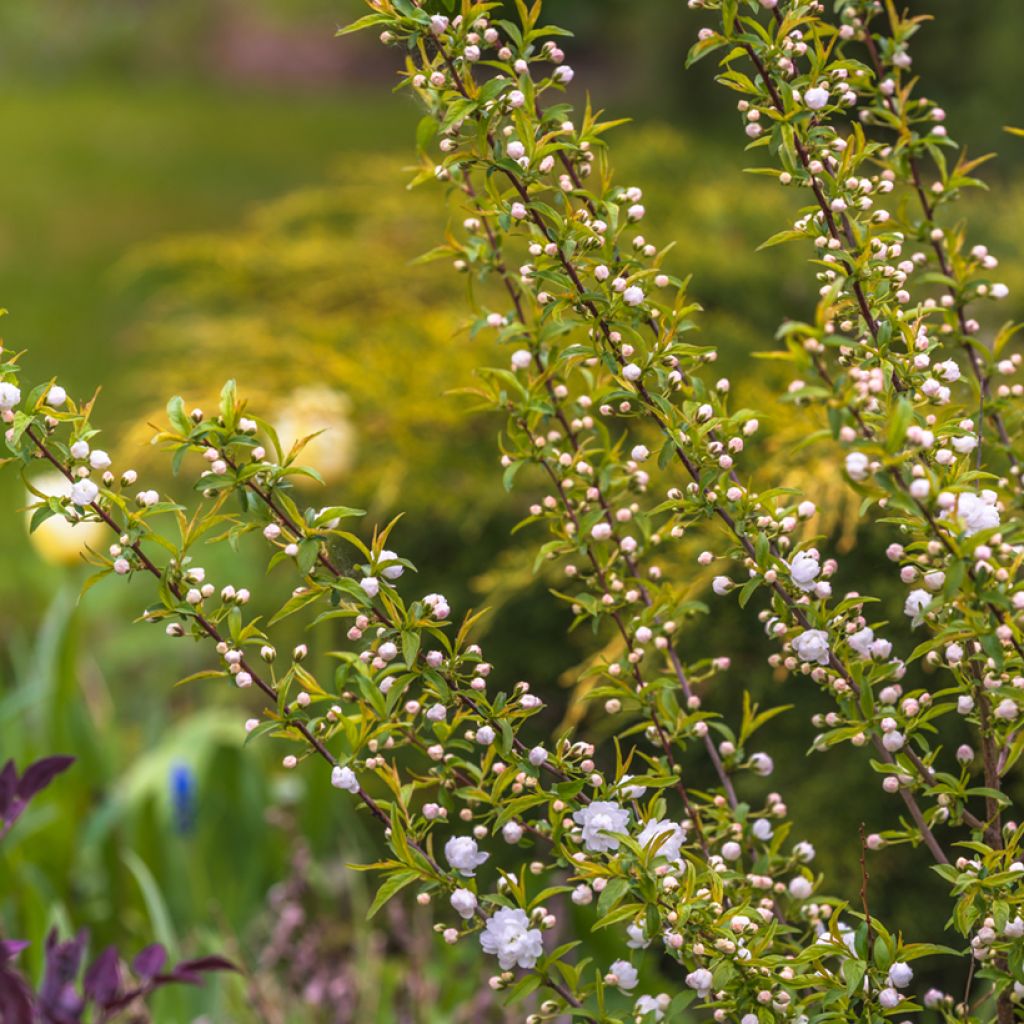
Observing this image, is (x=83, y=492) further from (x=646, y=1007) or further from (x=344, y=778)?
(x=646, y=1007)

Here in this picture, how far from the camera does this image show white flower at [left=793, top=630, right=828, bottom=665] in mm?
1058

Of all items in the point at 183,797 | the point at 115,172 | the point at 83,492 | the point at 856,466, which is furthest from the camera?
the point at 115,172

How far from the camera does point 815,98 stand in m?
1.06

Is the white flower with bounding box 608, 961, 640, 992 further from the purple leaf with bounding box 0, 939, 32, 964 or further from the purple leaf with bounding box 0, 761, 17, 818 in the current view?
the purple leaf with bounding box 0, 761, 17, 818

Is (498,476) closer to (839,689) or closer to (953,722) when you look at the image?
(953,722)

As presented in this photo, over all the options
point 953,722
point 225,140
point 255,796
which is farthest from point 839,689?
point 225,140

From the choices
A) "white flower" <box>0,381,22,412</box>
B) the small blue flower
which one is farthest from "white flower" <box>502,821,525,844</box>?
the small blue flower

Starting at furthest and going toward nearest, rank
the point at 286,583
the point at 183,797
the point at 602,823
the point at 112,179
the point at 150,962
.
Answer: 1. the point at 112,179
2. the point at 286,583
3. the point at 183,797
4. the point at 150,962
5. the point at 602,823

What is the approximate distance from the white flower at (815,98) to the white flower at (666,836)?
59 centimetres

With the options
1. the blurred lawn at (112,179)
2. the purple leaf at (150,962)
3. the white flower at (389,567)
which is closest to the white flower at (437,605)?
the white flower at (389,567)

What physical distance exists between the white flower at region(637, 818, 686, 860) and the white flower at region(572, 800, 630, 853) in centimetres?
2

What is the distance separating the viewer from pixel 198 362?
3613 mm

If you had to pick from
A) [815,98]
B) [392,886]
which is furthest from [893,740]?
[815,98]

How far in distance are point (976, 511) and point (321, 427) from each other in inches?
75.9
